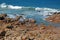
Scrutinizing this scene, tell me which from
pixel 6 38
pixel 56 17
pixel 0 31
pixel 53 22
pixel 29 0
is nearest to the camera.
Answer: pixel 6 38

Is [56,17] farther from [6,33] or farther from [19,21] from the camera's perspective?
[6,33]

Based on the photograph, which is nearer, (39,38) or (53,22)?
(39,38)

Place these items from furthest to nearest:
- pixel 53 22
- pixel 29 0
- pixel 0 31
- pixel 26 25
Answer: pixel 29 0 < pixel 53 22 < pixel 26 25 < pixel 0 31

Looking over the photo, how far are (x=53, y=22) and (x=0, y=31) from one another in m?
9.51

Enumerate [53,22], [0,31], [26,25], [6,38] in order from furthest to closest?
1. [53,22]
2. [26,25]
3. [0,31]
4. [6,38]

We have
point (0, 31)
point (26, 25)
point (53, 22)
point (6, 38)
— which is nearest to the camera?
point (6, 38)

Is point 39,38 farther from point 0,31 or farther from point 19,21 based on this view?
point 19,21

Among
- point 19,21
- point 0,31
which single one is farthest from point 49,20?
point 0,31

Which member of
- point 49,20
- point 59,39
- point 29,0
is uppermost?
point 59,39

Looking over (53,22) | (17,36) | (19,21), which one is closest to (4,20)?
(19,21)

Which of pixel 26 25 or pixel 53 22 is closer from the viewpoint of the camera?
pixel 26 25

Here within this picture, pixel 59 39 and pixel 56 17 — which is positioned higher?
pixel 59 39

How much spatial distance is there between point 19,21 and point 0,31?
5960 millimetres

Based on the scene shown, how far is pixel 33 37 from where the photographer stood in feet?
50.7
